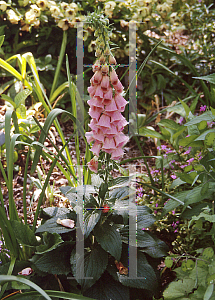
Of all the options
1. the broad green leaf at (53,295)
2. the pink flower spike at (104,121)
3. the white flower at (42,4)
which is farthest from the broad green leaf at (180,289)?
the white flower at (42,4)

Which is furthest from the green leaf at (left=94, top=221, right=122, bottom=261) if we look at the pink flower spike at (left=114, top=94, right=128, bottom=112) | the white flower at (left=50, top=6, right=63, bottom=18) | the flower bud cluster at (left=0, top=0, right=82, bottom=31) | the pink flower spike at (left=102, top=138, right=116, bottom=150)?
the white flower at (left=50, top=6, right=63, bottom=18)

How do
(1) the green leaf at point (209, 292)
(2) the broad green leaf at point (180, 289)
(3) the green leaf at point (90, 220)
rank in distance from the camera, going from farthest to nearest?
1. (3) the green leaf at point (90, 220)
2. (2) the broad green leaf at point (180, 289)
3. (1) the green leaf at point (209, 292)

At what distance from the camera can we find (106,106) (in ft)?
2.94

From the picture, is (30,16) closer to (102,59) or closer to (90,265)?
(102,59)

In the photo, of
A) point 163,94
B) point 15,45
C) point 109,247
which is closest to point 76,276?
point 109,247

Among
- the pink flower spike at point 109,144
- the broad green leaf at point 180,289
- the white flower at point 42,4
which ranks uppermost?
the white flower at point 42,4

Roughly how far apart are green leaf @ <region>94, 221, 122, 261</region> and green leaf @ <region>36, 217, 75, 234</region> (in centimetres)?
12

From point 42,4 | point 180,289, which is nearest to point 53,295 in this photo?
point 180,289

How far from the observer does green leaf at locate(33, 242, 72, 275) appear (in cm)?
101

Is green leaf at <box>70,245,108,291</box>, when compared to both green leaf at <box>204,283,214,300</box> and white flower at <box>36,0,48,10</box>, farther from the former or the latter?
white flower at <box>36,0,48,10</box>

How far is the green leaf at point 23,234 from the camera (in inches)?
42.4

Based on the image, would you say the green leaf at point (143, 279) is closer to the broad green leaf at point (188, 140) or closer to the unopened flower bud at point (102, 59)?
the broad green leaf at point (188, 140)

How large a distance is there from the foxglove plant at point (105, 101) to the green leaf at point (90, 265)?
37 centimetres

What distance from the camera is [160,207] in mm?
1449
